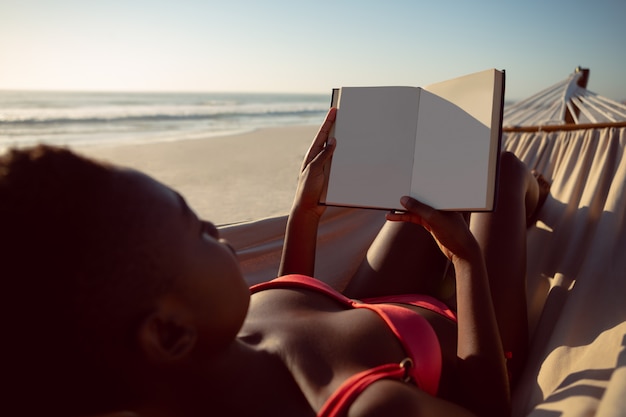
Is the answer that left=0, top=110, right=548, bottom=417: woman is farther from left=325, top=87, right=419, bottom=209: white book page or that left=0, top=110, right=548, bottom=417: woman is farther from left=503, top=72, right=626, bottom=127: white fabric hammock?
left=503, top=72, right=626, bottom=127: white fabric hammock

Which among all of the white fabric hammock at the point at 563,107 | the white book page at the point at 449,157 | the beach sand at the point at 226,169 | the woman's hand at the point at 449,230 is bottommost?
the beach sand at the point at 226,169

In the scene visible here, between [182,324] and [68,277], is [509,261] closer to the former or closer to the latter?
[182,324]

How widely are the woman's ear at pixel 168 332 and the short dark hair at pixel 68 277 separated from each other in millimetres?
15

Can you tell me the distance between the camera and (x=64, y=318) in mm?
468

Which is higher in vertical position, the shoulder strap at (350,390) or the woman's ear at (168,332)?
the woman's ear at (168,332)

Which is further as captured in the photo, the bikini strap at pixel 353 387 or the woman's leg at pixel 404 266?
the woman's leg at pixel 404 266

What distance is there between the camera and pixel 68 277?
18.2 inches

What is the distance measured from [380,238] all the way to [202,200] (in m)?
2.74

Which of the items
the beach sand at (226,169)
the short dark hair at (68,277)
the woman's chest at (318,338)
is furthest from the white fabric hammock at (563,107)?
the short dark hair at (68,277)

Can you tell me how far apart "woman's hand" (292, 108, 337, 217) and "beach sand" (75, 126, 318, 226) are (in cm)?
136

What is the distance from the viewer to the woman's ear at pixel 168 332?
0.52m

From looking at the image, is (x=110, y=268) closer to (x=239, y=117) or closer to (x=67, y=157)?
(x=67, y=157)

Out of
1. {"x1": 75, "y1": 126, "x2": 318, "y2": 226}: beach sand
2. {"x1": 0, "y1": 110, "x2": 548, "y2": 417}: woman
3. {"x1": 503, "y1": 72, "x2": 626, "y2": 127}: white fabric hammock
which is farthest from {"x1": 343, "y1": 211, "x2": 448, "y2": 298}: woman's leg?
{"x1": 503, "y1": 72, "x2": 626, "y2": 127}: white fabric hammock

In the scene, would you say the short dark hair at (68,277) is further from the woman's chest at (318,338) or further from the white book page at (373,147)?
the white book page at (373,147)
